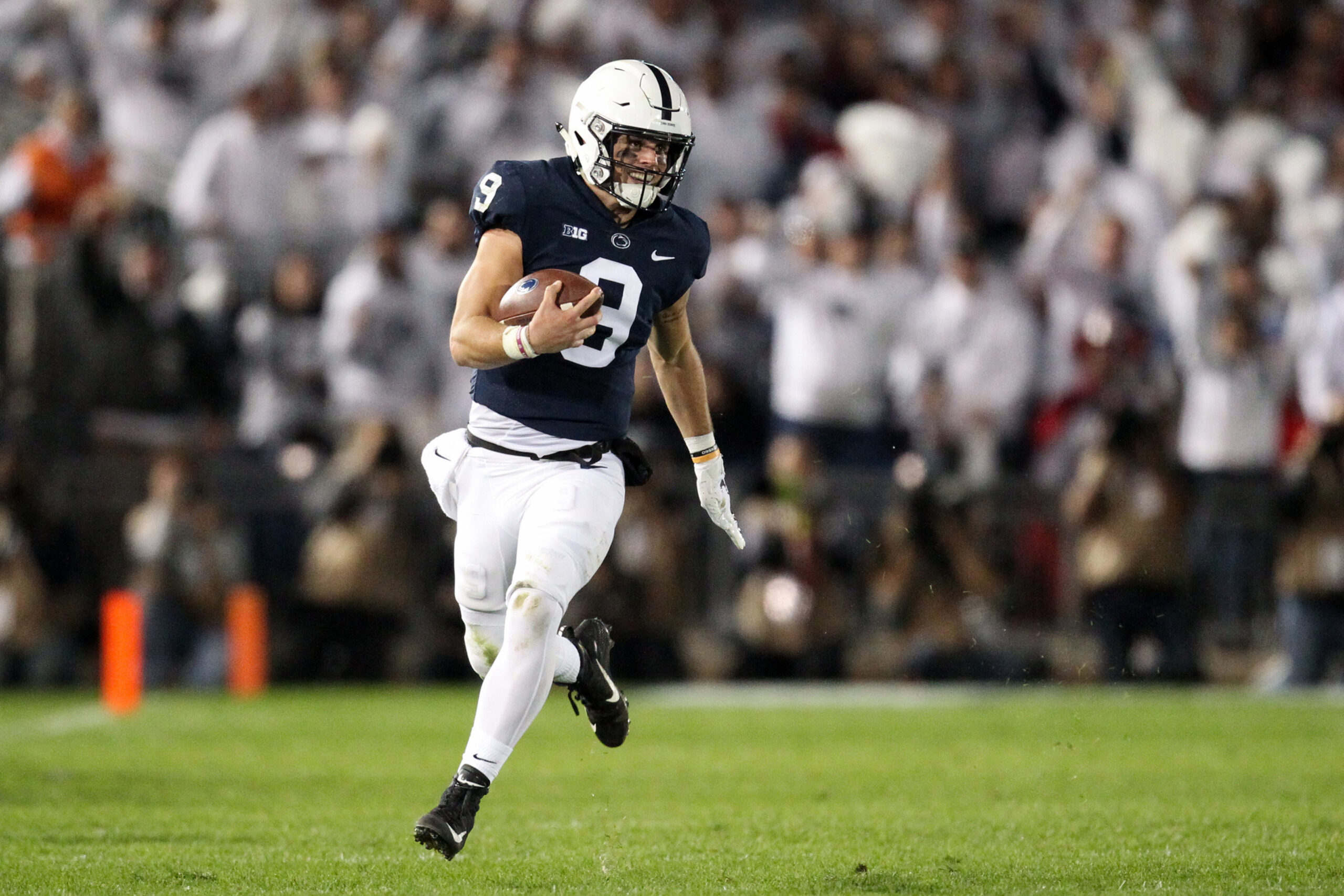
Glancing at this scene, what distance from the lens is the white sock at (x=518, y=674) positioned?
18.3 feet

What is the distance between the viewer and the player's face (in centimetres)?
593

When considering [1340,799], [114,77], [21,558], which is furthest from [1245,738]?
[114,77]

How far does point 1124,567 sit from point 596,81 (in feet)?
22.0

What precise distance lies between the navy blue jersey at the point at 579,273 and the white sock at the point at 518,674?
589 millimetres

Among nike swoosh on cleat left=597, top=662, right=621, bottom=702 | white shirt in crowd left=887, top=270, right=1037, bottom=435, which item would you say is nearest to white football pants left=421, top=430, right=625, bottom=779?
nike swoosh on cleat left=597, top=662, right=621, bottom=702

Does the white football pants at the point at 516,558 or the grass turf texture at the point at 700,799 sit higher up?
the white football pants at the point at 516,558

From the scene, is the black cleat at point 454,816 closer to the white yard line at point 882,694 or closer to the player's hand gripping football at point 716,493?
the player's hand gripping football at point 716,493

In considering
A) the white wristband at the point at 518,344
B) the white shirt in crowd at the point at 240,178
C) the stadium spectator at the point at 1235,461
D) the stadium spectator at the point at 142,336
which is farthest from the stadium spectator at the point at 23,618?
the white wristband at the point at 518,344

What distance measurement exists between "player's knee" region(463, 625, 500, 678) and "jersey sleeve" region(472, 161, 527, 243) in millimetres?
1146

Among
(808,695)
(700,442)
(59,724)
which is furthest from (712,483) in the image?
(808,695)

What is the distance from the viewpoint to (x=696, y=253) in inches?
244

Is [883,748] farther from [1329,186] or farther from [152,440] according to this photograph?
[1329,186]

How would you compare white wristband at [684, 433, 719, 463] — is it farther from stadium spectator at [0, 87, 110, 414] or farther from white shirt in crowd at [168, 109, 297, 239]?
white shirt in crowd at [168, 109, 297, 239]

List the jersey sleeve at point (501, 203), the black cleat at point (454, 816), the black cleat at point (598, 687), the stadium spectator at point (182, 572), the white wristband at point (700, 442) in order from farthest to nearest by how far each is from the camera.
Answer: the stadium spectator at point (182, 572) → the white wristband at point (700, 442) → the black cleat at point (598, 687) → the jersey sleeve at point (501, 203) → the black cleat at point (454, 816)
